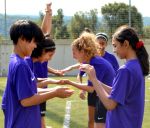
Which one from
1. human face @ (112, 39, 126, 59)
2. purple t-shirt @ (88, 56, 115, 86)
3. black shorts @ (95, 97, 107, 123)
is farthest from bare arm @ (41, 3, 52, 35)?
human face @ (112, 39, 126, 59)

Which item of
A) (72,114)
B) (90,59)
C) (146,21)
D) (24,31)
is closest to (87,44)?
(90,59)

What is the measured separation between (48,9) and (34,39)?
242 cm

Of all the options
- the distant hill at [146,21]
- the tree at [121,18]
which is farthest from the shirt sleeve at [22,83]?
the distant hill at [146,21]

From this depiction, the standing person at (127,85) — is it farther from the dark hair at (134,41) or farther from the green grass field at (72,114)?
the green grass field at (72,114)

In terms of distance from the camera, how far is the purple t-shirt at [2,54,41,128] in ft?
11.0

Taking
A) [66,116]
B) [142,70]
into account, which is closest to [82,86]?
[142,70]

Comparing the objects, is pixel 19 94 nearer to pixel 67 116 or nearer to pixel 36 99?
pixel 36 99

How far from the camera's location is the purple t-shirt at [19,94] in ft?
11.0

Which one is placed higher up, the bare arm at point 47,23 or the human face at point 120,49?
the bare arm at point 47,23

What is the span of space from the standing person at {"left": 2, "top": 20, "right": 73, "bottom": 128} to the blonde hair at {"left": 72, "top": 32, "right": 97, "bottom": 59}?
150cm

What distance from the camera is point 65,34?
20.0 meters

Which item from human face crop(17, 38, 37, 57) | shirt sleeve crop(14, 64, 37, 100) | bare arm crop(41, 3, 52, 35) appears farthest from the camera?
bare arm crop(41, 3, 52, 35)

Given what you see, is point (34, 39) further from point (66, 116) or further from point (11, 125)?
point (66, 116)

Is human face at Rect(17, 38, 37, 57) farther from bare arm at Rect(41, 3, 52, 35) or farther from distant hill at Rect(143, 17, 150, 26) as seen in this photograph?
distant hill at Rect(143, 17, 150, 26)
